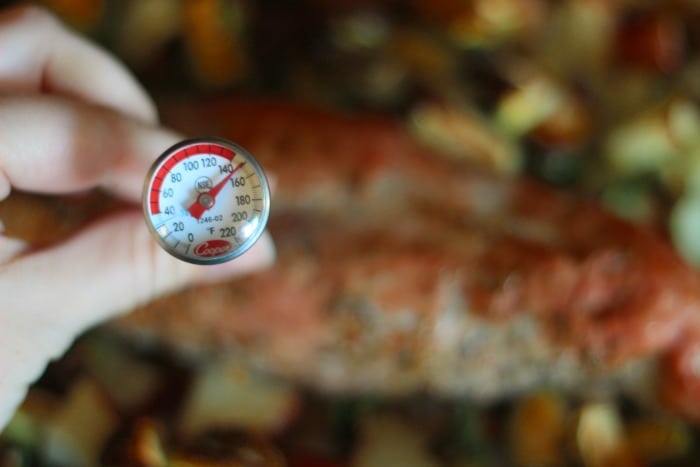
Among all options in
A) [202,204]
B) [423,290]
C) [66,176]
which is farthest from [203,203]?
[423,290]

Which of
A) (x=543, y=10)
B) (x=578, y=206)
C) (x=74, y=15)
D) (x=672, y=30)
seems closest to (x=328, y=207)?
(x=578, y=206)

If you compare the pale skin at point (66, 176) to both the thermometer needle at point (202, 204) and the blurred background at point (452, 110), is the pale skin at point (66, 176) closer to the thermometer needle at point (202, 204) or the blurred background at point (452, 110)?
the thermometer needle at point (202, 204)

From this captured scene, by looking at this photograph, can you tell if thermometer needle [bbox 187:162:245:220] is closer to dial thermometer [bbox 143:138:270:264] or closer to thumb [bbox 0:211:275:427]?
dial thermometer [bbox 143:138:270:264]

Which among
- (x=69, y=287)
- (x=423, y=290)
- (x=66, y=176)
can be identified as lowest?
(x=69, y=287)

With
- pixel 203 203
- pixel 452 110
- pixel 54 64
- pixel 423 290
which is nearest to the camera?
pixel 203 203

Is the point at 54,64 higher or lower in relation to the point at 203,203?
higher

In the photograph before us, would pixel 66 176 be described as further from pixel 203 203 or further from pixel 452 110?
pixel 452 110

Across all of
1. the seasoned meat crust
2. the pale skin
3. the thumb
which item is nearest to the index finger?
the pale skin
